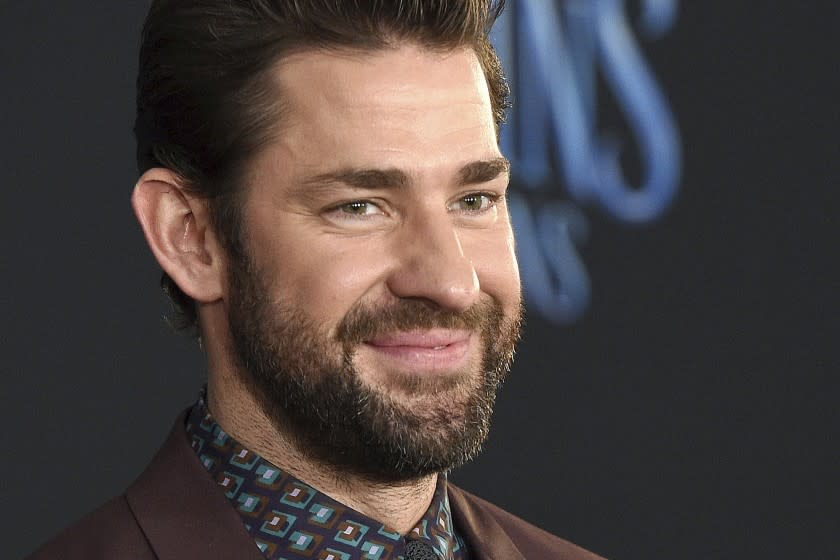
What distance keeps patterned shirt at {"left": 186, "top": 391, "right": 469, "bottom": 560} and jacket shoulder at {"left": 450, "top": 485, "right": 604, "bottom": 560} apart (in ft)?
1.18

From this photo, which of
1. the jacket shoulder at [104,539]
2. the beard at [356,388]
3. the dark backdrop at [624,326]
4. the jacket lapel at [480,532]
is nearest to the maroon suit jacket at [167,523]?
the jacket shoulder at [104,539]

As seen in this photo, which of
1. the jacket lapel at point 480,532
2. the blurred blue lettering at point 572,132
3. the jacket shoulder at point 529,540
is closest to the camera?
the jacket lapel at point 480,532

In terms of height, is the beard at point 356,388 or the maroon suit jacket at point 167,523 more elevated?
the beard at point 356,388

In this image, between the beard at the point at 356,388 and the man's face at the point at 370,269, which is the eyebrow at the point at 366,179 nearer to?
the man's face at the point at 370,269

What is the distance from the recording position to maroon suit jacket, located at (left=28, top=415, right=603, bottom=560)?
1786 mm

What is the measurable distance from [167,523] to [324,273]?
0.39 meters

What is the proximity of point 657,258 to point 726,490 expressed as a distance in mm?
682

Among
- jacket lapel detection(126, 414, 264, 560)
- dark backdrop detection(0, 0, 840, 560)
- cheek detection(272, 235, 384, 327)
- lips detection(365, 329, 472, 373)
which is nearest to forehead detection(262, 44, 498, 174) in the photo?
cheek detection(272, 235, 384, 327)

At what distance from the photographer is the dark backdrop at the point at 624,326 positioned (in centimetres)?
374

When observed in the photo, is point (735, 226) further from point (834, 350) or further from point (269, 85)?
point (269, 85)

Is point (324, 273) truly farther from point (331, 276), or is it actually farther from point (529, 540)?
point (529, 540)

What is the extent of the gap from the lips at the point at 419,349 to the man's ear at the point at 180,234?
0.26m

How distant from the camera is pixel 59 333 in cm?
375

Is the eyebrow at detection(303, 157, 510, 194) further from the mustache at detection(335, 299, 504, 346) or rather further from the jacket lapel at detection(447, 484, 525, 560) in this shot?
the jacket lapel at detection(447, 484, 525, 560)
